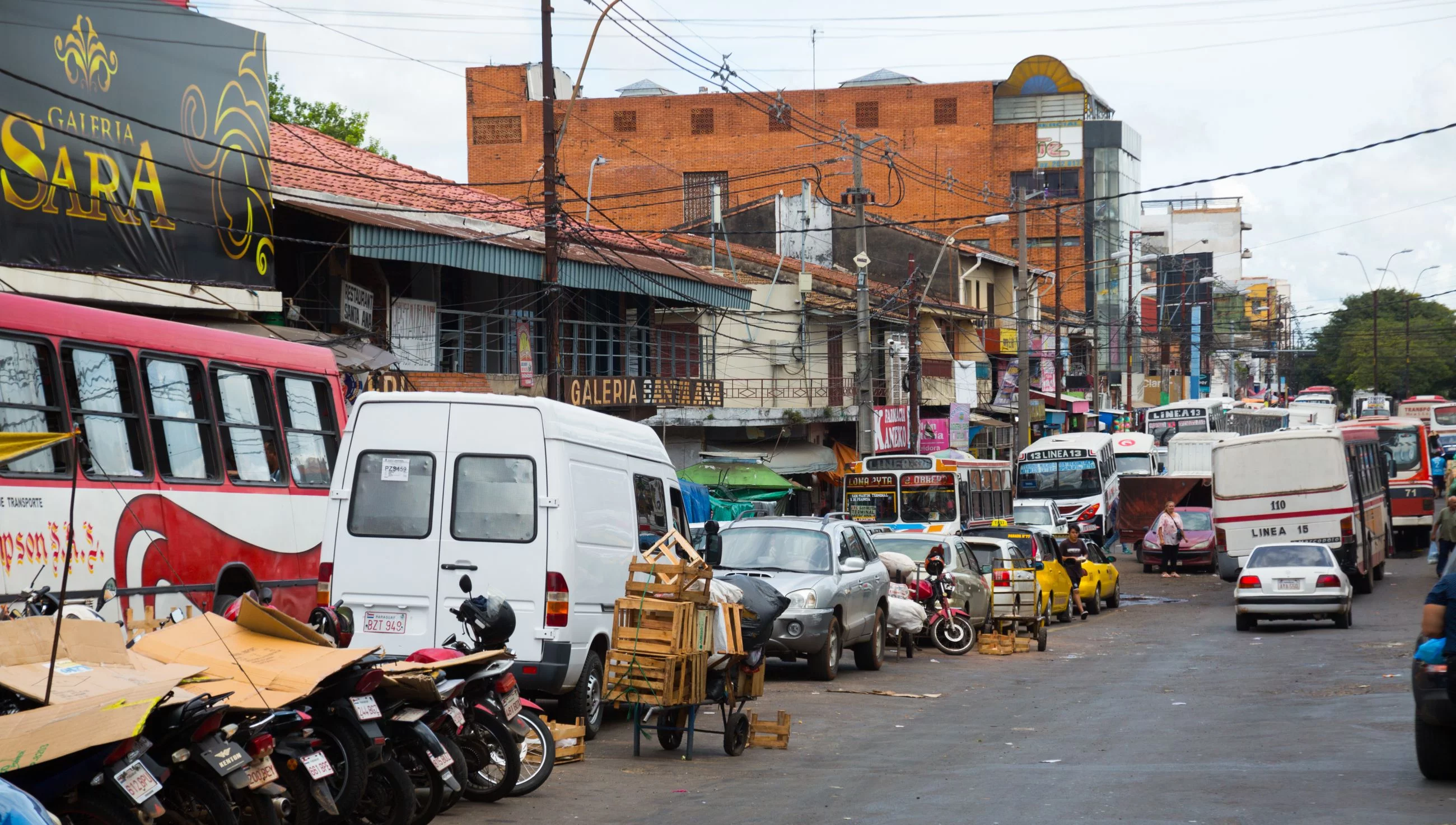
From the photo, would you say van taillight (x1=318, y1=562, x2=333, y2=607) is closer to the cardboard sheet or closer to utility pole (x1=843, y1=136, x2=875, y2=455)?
the cardboard sheet

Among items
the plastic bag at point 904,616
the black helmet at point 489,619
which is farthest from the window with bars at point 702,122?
the black helmet at point 489,619

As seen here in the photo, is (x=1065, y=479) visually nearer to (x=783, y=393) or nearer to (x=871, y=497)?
(x=783, y=393)

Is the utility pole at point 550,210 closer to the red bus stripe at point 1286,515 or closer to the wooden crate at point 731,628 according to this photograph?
the wooden crate at point 731,628

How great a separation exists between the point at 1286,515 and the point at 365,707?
26.1 metres

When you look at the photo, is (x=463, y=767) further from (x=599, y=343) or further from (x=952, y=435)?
(x=952, y=435)

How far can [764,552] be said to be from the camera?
17.6m

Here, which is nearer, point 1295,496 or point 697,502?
point 1295,496

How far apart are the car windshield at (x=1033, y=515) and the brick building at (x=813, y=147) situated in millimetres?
29600

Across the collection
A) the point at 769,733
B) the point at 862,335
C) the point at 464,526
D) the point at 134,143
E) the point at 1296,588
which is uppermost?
the point at 134,143

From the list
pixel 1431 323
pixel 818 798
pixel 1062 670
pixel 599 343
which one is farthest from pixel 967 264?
pixel 1431 323

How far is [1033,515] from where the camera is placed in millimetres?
38875

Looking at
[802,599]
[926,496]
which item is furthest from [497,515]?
[926,496]

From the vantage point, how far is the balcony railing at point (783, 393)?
4497cm

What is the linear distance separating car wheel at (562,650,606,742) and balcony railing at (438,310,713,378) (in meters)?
13.1
